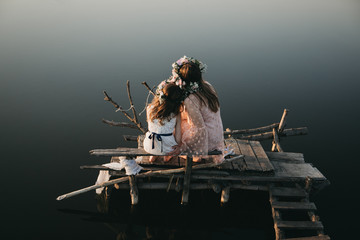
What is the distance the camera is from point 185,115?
630cm

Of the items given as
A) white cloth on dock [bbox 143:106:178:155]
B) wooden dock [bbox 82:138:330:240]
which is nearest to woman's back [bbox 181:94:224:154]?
white cloth on dock [bbox 143:106:178:155]

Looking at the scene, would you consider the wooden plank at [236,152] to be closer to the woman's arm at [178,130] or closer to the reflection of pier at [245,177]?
the reflection of pier at [245,177]

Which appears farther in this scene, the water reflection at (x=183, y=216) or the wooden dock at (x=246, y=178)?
the water reflection at (x=183, y=216)

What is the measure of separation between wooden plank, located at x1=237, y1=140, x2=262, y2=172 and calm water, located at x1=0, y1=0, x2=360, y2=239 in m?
1.26

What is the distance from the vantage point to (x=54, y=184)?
848cm

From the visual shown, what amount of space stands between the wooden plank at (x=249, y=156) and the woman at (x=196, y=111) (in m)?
0.73

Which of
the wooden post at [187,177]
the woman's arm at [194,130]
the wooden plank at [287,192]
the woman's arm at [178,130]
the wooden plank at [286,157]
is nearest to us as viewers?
the woman's arm at [194,130]

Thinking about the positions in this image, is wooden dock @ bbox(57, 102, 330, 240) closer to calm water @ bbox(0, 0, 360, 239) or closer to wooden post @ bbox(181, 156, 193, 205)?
wooden post @ bbox(181, 156, 193, 205)

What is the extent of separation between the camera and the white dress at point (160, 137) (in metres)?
6.17

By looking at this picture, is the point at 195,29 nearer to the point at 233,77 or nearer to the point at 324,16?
the point at 233,77

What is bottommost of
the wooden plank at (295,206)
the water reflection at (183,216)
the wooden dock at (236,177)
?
the water reflection at (183,216)

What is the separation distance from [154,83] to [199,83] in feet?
27.6

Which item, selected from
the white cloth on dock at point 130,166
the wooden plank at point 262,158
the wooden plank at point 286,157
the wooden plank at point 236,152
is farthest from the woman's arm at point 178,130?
the wooden plank at point 286,157

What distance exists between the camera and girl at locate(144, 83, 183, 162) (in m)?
5.86
